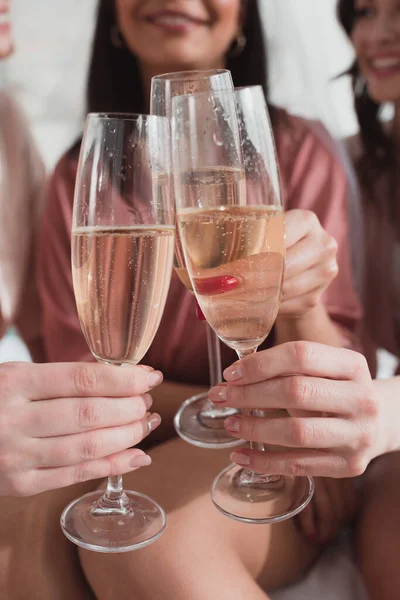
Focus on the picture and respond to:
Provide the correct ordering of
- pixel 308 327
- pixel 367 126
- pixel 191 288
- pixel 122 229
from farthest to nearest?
pixel 367 126
pixel 308 327
pixel 191 288
pixel 122 229

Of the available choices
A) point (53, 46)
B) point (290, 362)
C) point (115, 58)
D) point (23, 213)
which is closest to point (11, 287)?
point (23, 213)

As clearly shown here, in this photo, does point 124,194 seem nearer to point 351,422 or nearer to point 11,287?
point 351,422

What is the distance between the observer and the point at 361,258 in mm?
1809

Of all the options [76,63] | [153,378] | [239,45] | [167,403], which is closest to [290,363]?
[153,378]

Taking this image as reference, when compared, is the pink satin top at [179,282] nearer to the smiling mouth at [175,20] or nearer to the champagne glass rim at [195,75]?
the smiling mouth at [175,20]

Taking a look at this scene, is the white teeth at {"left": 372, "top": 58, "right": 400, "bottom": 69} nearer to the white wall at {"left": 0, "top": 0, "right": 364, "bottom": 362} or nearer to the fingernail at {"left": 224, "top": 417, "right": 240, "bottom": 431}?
the white wall at {"left": 0, "top": 0, "right": 364, "bottom": 362}

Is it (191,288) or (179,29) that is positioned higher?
(179,29)

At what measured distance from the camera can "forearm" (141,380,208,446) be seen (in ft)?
4.07

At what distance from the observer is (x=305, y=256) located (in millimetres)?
816

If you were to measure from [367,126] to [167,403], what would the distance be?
1077mm

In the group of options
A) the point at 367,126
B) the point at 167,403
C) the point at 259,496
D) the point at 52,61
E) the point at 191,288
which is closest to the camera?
the point at 259,496

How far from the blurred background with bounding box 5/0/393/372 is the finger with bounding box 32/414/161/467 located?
1.90 m

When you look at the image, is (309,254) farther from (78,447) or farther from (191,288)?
(78,447)

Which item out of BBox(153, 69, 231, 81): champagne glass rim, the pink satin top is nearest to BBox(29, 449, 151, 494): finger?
BBox(153, 69, 231, 81): champagne glass rim
